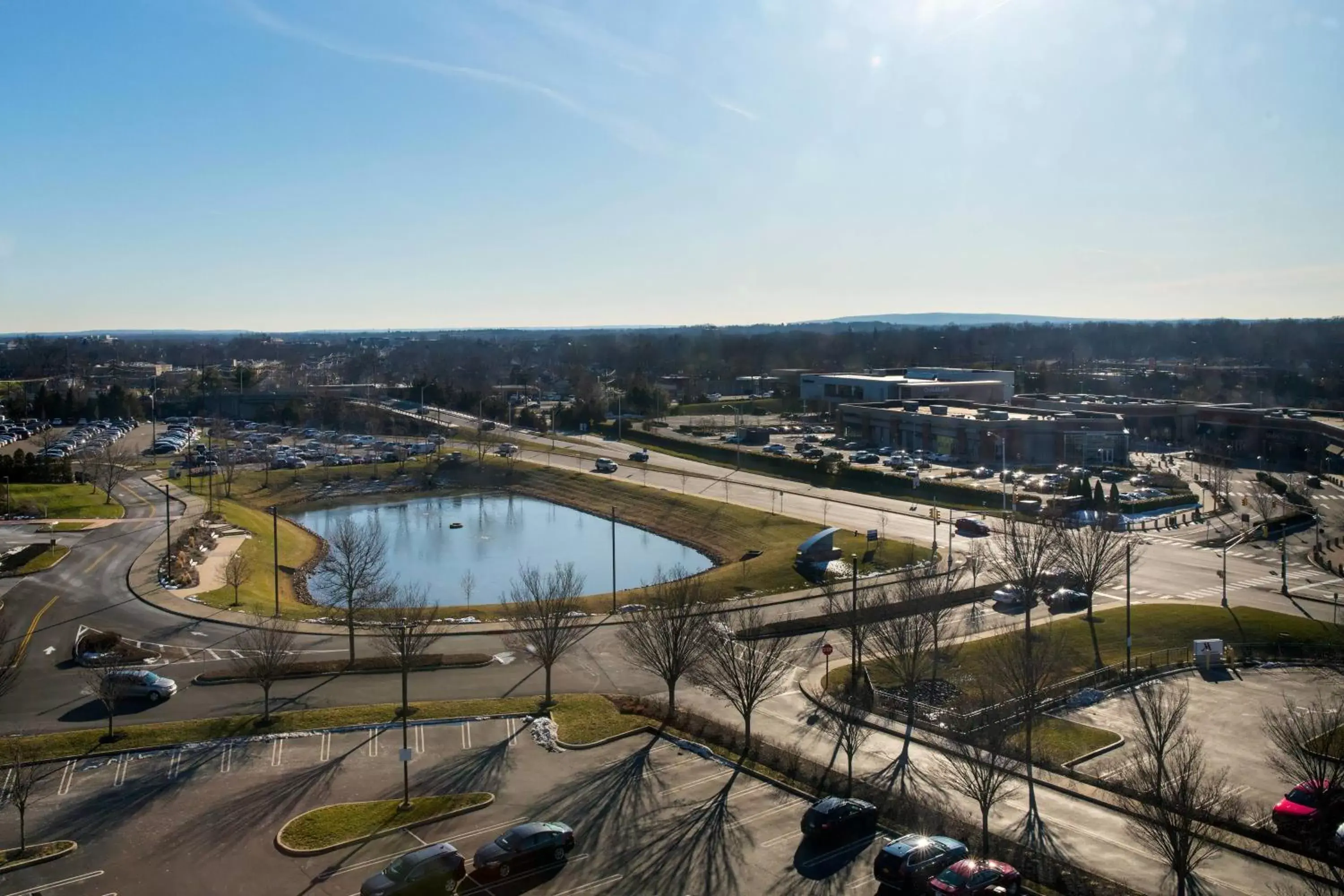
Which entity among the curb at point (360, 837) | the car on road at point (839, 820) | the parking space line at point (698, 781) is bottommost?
the parking space line at point (698, 781)

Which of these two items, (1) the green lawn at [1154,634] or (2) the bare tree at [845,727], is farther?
(1) the green lawn at [1154,634]

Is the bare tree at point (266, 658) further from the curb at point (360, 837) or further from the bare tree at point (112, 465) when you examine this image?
the bare tree at point (112, 465)

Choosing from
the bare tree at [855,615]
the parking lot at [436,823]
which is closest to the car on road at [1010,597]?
the bare tree at [855,615]

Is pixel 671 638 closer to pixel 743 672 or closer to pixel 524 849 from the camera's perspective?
pixel 743 672

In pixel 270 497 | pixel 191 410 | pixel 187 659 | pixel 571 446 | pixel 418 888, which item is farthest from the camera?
pixel 191 410

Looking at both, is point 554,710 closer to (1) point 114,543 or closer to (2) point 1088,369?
(1) point 114,543

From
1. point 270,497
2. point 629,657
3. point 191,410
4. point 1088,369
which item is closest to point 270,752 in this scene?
point 629,657

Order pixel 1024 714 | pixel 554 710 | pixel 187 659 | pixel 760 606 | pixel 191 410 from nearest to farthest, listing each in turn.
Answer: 1. pixel 1024 714
2. pixel 554 710
3. pixel 187 659
4. pixel 760 606
5. pixel 191 410
